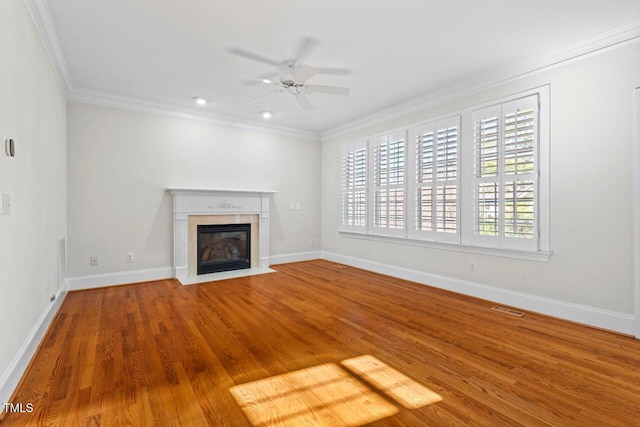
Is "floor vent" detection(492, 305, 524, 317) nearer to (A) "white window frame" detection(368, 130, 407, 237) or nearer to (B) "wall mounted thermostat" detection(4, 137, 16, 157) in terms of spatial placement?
(A) "white window frame" detection(368, 130, 407, 237)

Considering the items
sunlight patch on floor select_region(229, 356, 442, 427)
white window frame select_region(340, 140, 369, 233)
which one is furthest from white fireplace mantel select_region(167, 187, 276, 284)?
sunlight patch on floor select_region(229, 356, 442, 427)

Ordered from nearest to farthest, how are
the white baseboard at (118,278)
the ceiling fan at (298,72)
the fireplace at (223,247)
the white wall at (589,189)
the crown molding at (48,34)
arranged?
the crown molding at (48,34), the white wall at (589,189), the ceiling fan at (298,72), the white baseboard at (118,278), the fireplace at (223,247)

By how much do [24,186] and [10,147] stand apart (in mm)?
430

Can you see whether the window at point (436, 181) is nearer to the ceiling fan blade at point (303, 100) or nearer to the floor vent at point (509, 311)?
the floor vent at point (509, 311)

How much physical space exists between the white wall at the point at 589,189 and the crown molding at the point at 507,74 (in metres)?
0.07

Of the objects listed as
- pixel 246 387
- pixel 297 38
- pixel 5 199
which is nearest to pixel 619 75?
pixel 297 38

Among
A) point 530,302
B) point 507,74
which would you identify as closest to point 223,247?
point 530,302

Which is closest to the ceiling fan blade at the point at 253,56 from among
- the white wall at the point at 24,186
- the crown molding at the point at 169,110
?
the white wall at the point at 24,186

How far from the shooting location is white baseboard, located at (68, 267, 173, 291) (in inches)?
163

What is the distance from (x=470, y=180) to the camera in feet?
12.6

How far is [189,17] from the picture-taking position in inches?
102

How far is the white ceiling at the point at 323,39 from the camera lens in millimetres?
2477

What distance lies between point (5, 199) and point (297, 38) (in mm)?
2534

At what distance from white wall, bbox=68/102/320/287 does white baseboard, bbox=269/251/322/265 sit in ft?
0.36
